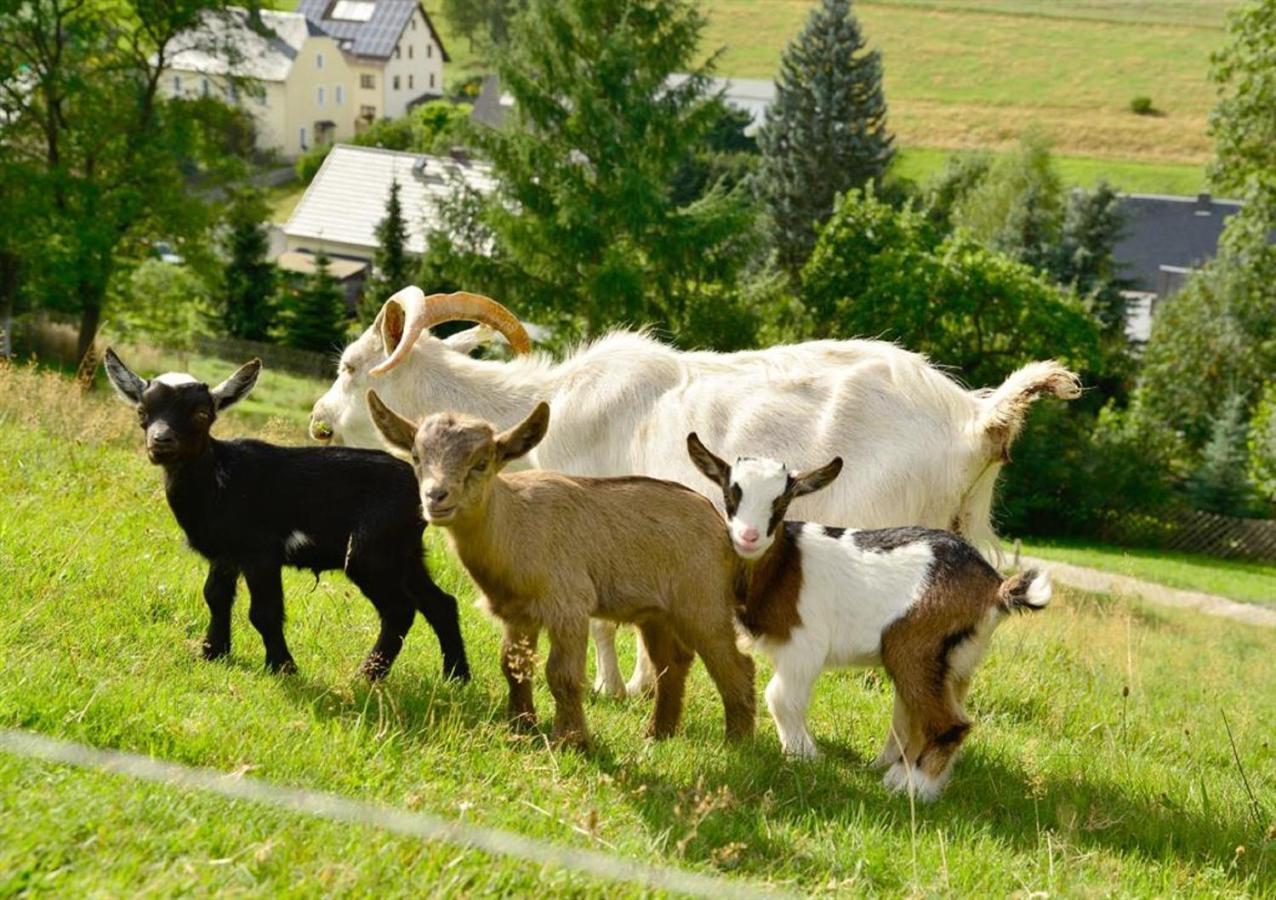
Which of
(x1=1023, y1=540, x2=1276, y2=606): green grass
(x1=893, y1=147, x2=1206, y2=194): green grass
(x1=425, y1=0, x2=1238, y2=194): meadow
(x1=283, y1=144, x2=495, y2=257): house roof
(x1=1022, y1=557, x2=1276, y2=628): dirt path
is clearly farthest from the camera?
(x1=425, y1=0, x2=1238, y2=194): meadow

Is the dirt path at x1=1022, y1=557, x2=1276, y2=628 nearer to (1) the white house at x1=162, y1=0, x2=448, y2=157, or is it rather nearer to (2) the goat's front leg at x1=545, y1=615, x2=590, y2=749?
(2) the goat's front leg at x1=545, y1=615, x2=590, y2=749

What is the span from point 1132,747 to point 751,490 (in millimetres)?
3540

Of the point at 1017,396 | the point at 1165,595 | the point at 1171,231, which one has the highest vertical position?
the point at 1017,396

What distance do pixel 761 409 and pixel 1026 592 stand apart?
2635 millimetres

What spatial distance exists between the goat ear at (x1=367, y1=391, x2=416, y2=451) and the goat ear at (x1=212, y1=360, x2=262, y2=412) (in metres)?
1.12

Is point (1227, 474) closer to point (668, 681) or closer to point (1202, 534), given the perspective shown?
point (1202, 534)

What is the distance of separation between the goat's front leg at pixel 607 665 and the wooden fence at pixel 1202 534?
37047mm

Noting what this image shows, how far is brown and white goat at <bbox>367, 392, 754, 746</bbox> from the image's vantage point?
19.8ft

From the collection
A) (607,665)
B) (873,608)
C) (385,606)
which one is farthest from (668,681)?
(385,606)

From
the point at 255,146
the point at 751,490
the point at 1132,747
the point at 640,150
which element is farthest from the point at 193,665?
the point at 255,146

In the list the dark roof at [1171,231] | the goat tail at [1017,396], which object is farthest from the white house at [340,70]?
the goat tail at [1017,396]

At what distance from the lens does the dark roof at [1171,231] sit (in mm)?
76438

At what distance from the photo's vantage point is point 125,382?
699cm

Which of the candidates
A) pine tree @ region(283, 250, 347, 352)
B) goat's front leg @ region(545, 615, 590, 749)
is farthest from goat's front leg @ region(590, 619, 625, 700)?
pine tree @ region(283, 250, 347, 352)
